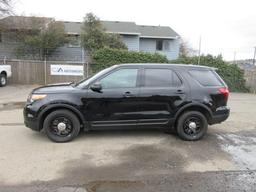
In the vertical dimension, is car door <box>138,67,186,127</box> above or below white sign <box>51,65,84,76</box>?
below

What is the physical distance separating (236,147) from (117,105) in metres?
2.70

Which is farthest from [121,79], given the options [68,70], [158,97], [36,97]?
[68,70]

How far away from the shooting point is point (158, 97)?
6031 millimetres

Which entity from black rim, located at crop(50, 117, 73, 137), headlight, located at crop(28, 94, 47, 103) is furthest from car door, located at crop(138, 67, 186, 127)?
headlight, located at crop(28, 94, 47, 103)

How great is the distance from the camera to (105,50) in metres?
18.2

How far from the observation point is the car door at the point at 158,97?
237 inches

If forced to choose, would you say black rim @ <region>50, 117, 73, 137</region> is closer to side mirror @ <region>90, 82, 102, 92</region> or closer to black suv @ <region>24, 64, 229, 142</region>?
black suv @ <region>24, 64, 229, 142</region>

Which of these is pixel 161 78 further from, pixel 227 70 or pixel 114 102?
pixel 227 70

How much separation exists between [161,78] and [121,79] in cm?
92

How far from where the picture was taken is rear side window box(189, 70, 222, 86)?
6301 mm

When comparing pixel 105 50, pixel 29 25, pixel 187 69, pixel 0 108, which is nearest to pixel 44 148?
pixel 187 69

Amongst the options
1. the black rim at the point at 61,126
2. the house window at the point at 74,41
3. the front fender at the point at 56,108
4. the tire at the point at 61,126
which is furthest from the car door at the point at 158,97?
the house window at the point at 74,41

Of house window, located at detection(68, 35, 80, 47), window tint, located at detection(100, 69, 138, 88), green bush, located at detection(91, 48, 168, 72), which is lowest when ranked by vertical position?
window tint, located at detection(100, 69, 138, 88)

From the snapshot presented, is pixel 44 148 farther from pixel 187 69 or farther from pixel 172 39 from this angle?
pixel 172 39
